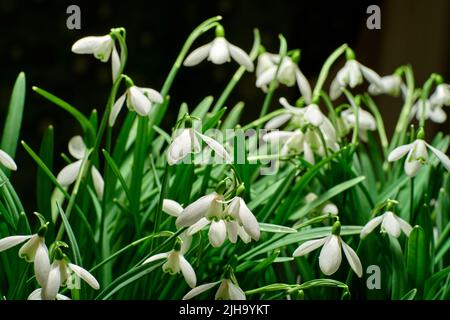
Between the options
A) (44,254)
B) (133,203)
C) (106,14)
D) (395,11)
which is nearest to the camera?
(44,254)

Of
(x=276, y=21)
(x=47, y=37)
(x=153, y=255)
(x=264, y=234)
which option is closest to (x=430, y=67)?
(x=276, y=21)

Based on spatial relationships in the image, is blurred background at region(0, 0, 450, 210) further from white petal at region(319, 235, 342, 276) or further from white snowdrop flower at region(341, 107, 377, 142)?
white petal at region(319, 235, 342, 276)

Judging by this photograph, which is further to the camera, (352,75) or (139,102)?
(352,75)

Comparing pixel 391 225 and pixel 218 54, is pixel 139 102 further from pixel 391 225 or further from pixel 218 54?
pixel 391 225

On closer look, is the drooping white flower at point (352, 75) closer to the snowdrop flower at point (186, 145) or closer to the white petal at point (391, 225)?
the white petal at point (391, 225)

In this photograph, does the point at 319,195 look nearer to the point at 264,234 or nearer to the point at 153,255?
the point at 264,234

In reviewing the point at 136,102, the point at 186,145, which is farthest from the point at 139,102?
the point at 186,145
